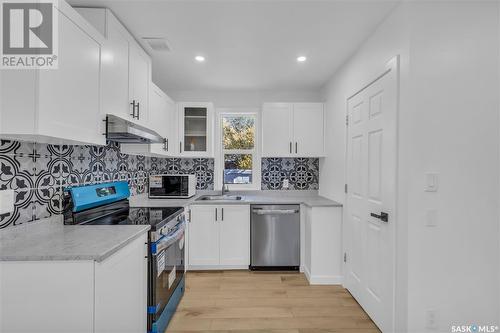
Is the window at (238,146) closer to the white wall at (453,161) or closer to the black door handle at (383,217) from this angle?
the black door handle at (383,217)

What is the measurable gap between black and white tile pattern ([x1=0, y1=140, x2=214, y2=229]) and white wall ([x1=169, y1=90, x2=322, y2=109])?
1498 mm

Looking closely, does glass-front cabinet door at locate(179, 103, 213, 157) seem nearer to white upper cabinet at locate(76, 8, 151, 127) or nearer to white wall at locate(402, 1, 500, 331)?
white upper cabinet at locate(76, 8, 151, 127)

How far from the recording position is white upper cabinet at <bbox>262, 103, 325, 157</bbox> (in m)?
3.59

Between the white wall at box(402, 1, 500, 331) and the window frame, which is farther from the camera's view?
the window frame

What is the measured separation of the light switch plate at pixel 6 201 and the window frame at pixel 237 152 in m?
2.61

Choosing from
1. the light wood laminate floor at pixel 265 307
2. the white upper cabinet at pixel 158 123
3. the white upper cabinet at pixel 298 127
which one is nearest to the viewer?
the light wood laminate floor at pixel 265 307

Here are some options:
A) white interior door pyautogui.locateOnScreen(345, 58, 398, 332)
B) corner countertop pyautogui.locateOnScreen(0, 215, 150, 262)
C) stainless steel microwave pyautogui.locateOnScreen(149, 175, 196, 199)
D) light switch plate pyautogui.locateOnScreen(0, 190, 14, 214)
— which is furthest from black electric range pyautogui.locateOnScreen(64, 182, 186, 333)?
white interior door pyautogui.locateOnScreen(345, 58, 398, 332)

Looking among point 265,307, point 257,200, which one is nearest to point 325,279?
point 265,307

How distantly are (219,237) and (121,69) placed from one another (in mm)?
2177

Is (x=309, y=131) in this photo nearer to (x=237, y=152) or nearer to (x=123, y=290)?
(x=237, y=152)

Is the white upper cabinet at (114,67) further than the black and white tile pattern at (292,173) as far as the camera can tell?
No

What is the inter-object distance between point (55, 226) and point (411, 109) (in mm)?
2505

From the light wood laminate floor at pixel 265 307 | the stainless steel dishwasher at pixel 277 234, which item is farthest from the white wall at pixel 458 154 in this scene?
the stainless steel dishwasher at pixel 277 234

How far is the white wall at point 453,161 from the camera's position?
1699mm
